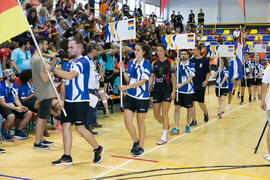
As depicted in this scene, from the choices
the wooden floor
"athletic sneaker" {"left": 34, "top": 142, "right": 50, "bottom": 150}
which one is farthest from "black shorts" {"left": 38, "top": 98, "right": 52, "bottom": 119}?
the wooden floor

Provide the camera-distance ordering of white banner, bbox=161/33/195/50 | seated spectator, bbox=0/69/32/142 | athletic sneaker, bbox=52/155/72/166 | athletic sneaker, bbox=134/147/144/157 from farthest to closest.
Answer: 1. white banner, bbox=161/33/195/50
2. seated spectator, bbox=0/69/32/142
3. athletic sneaker, bbox=134/147/144/157
4. athletic sneaker, bbox=52/155/72/166

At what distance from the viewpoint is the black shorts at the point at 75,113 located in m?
5.00

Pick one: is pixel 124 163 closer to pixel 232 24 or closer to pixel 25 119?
pixel 25 119

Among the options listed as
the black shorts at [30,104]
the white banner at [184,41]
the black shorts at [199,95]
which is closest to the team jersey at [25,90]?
the black shorts at [30,104]

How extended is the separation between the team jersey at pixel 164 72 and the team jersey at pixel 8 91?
2864 mm

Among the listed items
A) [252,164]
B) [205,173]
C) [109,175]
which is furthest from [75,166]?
[252,164]

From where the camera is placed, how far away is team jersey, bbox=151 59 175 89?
672cm

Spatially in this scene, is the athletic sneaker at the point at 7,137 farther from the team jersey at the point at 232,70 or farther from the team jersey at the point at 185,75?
the team jersey at the point at 232,70

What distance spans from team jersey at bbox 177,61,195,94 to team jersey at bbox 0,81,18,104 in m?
3.58

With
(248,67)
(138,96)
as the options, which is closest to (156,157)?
(138,96)

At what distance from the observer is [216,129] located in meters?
8.31

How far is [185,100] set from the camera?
7.95 m

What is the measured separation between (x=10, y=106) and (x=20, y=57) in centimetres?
124

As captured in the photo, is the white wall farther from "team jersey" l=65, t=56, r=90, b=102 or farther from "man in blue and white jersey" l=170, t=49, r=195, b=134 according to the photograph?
"team jersey" l=65, t=56, r=90, b=102
